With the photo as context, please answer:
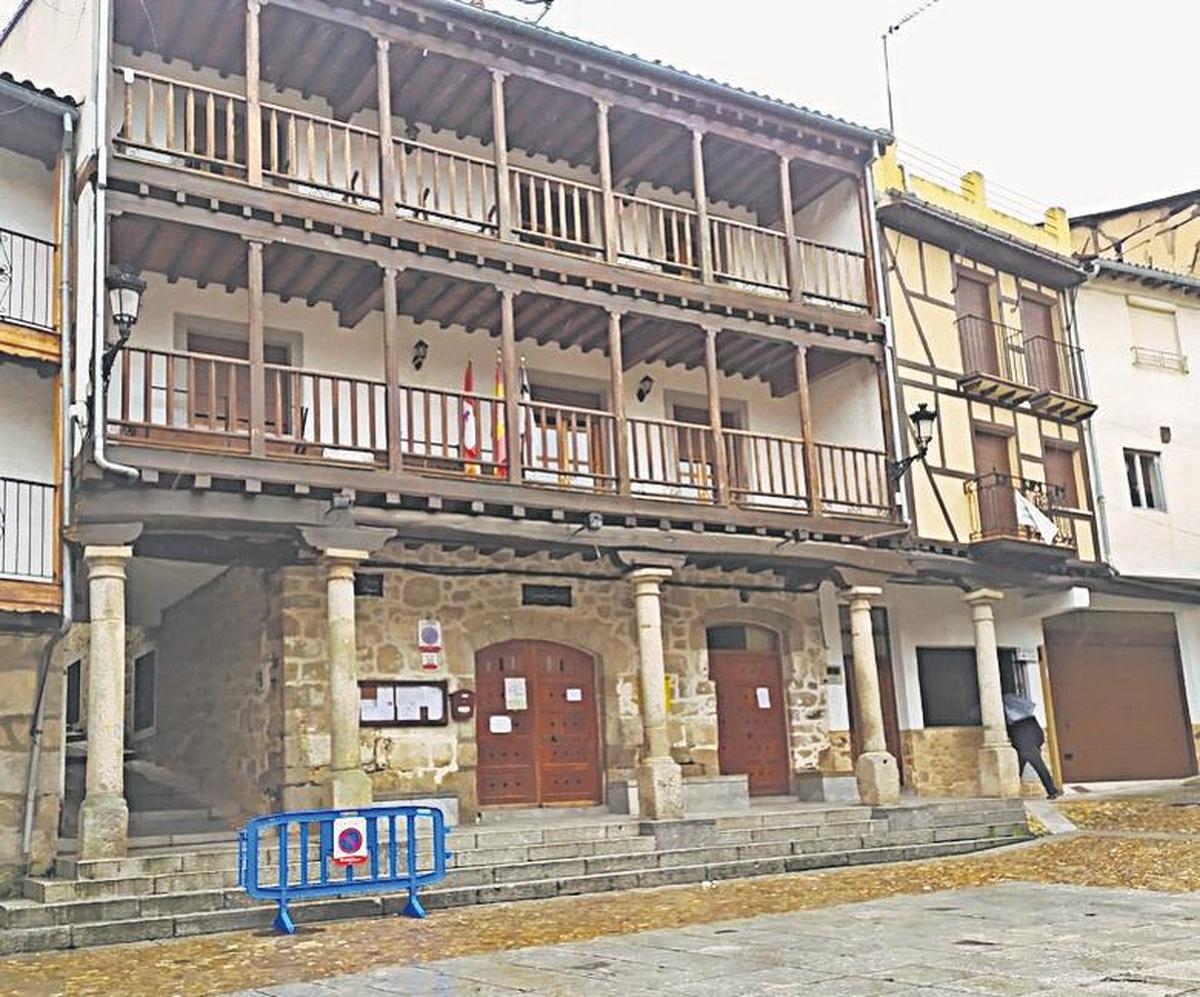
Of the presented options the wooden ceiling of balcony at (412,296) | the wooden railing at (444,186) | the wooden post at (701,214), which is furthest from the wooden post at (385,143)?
the wooden post at (701,214)

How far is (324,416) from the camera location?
13.3m

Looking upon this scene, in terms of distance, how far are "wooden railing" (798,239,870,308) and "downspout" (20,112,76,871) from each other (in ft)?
28.2

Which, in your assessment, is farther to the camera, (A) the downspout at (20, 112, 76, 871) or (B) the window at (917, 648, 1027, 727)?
(B) the window at (917, 648, 1027, 727)

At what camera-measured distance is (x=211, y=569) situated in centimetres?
1437

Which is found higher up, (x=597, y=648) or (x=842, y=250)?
(x=842, y=250)

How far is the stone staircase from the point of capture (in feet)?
30.6

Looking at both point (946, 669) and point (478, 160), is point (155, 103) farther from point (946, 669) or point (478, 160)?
point (946, 669)

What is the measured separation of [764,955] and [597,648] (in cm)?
757

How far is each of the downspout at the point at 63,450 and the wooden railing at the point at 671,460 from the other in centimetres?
588

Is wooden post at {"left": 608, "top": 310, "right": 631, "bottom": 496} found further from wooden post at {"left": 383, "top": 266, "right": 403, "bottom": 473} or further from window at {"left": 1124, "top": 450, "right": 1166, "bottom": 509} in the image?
window at {"left": 1124, "top": 450, "right": 1166, "bottom": 509}

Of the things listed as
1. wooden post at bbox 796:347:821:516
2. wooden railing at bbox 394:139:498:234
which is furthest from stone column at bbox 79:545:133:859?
wooden post at bbox 796:347:821:516

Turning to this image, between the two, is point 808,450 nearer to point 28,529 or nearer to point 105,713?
point 105,713

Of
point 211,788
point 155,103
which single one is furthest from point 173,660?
point 155,103

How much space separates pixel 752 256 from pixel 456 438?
4.70 m
